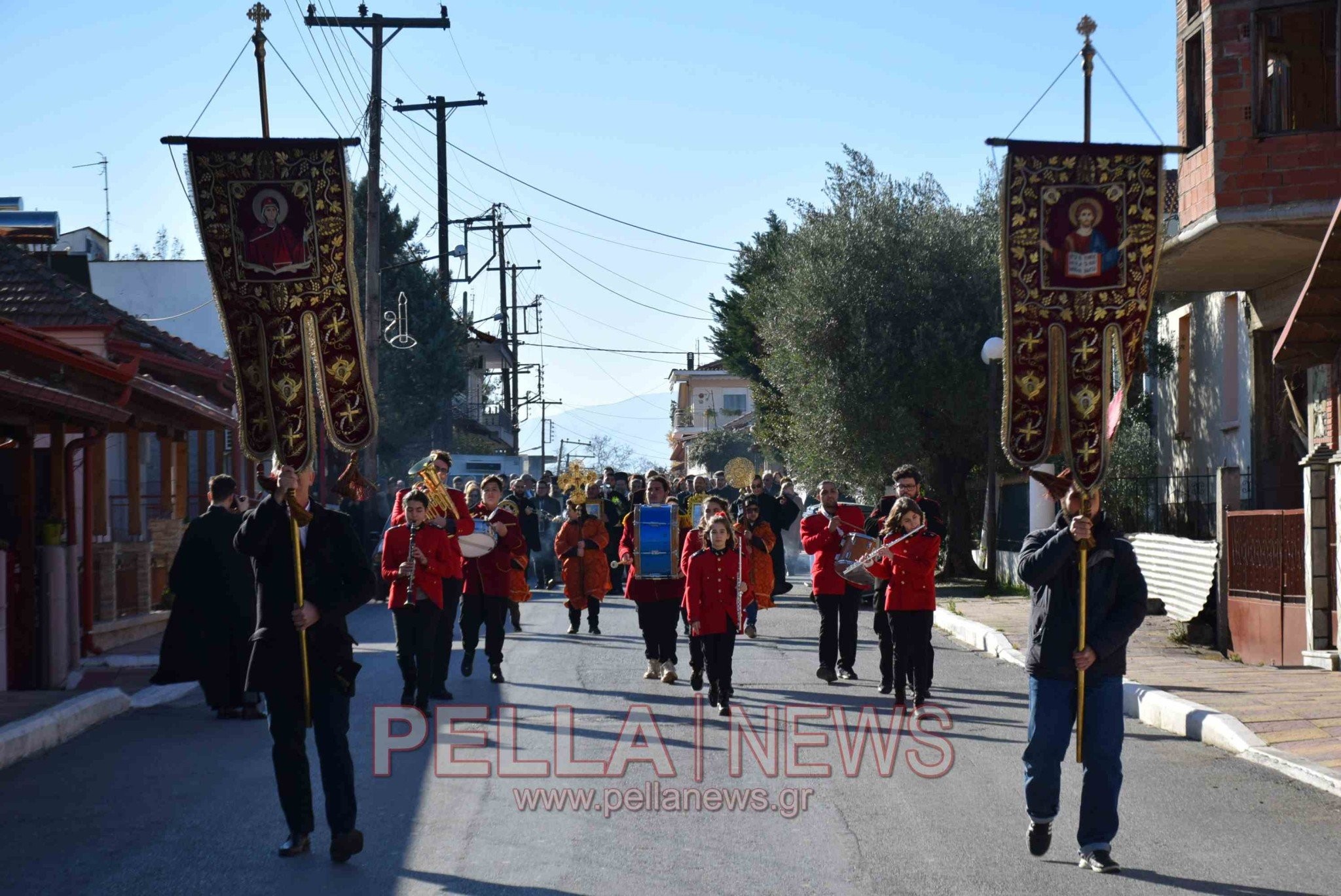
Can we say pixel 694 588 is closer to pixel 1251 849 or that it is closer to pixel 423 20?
pixel 1251 849

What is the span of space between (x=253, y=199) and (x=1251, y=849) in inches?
263

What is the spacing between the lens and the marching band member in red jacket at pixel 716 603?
11680mm

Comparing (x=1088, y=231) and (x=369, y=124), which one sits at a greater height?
(x=369, y=124)

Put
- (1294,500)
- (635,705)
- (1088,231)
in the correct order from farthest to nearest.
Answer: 1. (1294,500)
2. (635,705)
3. (1088,231)

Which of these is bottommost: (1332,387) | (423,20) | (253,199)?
(1332,387)

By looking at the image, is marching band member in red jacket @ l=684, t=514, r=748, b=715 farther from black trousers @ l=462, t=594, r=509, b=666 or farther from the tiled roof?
the tiled roof

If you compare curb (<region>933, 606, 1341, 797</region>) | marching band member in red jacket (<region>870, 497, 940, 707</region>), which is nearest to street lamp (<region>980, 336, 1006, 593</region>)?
curb (<region>933, 606, 1341, 797</region>)

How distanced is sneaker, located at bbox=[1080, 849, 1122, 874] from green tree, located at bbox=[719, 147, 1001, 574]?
729 inches

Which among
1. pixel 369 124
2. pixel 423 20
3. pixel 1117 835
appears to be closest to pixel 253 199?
pixel 1117 835

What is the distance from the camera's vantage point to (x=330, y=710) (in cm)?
698

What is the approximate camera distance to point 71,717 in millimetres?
10945

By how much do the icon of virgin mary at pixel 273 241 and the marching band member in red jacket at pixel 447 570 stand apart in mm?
3097

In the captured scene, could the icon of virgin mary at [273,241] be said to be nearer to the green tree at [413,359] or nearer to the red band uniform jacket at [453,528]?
the red band uniform jacket at [453,528]

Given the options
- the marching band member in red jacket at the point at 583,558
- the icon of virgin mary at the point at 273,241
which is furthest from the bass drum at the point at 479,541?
the icon of virgin mary at the point at 273,241
